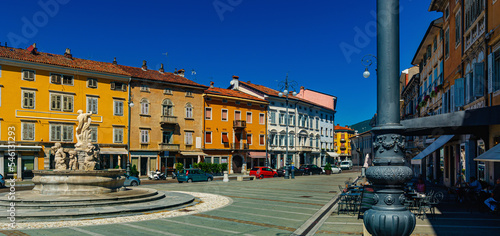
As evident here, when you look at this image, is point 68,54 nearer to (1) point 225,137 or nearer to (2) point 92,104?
(2) point 92,104

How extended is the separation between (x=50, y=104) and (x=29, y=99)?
1.93 metres

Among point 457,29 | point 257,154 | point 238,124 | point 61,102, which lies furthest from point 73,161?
point 257,154

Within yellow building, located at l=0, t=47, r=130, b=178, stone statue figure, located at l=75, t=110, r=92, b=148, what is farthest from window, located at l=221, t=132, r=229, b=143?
stone statue figure, located at l=75, t=110, r=92, b=148

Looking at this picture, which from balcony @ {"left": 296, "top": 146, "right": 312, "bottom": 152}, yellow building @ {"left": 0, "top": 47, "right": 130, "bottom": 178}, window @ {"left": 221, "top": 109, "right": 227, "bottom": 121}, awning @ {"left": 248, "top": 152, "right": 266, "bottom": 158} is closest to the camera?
yellow building @ {"left": 0, "top": 47, "right": 130, "bottom": 178}

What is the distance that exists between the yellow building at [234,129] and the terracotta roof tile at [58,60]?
42.5ft

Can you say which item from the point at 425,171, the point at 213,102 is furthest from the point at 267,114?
the point at 425,171

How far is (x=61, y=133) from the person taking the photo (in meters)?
41.1

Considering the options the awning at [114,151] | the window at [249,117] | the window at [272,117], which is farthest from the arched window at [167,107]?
the window at [272,117]

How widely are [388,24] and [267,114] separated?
57857 millimetres

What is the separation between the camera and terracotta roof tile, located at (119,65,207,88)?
158 feet

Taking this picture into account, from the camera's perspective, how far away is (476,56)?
61.1 feet

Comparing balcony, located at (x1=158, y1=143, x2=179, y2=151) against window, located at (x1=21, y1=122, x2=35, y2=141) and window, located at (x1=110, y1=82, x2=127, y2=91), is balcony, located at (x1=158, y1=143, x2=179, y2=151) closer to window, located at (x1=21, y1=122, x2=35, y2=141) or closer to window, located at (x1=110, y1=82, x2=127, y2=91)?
window, located at (x1=110, y1=82, x2=127, y2=91)

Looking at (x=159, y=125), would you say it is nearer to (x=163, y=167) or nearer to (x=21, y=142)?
(x=163, y=167)

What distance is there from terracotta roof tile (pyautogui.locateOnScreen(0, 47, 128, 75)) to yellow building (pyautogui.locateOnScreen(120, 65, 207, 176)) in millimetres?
2728
